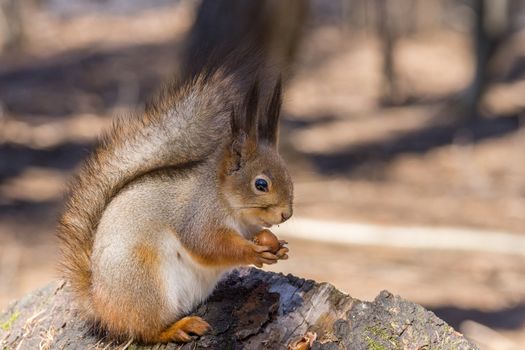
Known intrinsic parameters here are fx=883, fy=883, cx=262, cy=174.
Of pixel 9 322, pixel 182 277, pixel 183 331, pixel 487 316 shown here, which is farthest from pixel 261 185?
pixel 487 316

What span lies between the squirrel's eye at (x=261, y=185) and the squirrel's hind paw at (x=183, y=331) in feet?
1.16

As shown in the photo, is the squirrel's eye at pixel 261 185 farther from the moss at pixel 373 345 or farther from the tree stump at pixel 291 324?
the moss at pixel 373 345

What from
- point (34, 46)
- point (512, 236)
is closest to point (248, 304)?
point (512, 236)

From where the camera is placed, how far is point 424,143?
27.5 feet

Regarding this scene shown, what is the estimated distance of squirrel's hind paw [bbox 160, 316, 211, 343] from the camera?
83.6 inches

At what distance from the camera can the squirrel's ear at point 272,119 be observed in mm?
2158

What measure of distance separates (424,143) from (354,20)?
190 inches

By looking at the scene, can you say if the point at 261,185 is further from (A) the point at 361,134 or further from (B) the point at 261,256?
(A) the point at 361,134

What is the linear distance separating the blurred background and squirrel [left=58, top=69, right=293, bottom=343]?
0.42m

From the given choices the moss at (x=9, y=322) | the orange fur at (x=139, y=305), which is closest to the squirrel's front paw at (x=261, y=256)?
the orange fur at (x=139, y=305)

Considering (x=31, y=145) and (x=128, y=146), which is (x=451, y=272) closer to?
(x=128, y=146)

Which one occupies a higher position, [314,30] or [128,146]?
[314,30]

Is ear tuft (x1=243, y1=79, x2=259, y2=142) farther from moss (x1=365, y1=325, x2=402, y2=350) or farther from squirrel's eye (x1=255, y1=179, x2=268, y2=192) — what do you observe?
moss (x1=365, y1=325, x2=402, y2=350)

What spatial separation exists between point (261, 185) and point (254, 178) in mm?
26
